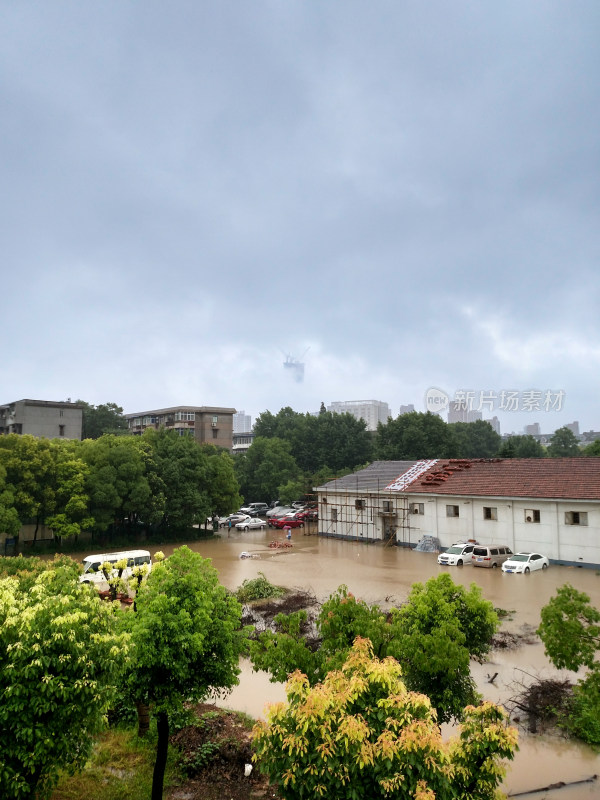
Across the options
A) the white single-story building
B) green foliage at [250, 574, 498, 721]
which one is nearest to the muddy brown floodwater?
the white single-story building

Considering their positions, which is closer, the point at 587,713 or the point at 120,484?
the point at 587,713

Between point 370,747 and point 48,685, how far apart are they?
323cm

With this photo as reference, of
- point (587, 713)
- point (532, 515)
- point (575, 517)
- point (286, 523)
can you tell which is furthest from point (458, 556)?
point (286, 523)

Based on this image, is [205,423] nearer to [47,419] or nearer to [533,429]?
[47,419]

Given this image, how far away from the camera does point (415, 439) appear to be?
5297cm

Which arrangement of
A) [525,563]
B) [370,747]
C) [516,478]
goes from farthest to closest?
[516,478] → [525,563] → [370,747]

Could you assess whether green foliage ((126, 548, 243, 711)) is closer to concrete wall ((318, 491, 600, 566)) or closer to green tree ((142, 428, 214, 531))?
concrete wall ((318, 491, 600, 566))

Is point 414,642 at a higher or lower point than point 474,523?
higher

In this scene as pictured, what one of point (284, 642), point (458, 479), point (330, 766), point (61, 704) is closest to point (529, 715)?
point (284, 642)

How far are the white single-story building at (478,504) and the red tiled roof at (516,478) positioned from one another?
41 mm

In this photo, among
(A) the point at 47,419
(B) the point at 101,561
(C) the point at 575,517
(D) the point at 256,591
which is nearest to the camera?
(D) the point at 256,591

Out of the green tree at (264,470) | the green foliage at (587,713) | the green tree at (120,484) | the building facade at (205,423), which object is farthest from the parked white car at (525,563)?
the building facade at (205,423)

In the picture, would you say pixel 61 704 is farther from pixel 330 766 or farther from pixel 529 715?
pixel 529 715

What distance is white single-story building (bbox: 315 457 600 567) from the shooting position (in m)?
25.2
